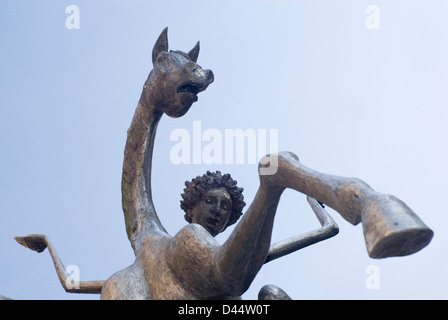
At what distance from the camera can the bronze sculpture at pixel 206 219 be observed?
12.9ft

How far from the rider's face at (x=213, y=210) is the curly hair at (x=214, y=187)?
39mm

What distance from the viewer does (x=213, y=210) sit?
6.30 metres

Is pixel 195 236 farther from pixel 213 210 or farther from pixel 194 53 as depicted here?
pixel 194 53

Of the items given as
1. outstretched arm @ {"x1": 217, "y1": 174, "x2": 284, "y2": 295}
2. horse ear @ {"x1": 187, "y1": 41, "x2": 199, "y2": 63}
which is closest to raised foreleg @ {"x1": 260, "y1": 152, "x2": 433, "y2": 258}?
outstretched arm @ {"x1": 217, "y1": 174, "x2": 284, "y2": 295}

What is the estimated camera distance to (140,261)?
5758mm

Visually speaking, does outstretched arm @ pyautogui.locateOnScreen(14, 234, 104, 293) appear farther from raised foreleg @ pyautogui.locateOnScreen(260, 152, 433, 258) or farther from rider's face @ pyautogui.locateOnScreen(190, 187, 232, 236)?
raised foreleg @ pyautogui.locateOnScreen(260, 152, 433, 258)

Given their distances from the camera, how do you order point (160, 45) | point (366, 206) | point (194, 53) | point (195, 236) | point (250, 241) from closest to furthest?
point (366, 206)
point (250, 241)
point (195, 236)
point (160, 45)
point (194, 53)

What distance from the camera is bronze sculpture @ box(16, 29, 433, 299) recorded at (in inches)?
155

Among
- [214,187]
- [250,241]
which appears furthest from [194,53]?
[250,241]

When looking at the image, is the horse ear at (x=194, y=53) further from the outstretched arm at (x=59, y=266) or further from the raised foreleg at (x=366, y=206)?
the outstretched arm at (x=59, y=266)

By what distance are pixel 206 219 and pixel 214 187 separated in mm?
293

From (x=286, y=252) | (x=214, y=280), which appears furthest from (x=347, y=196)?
(x=286, y=252)

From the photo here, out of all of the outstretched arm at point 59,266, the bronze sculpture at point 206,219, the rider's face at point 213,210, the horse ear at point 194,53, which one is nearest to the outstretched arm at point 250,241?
the bronze sculpture at point 206,219
